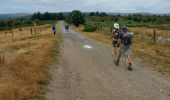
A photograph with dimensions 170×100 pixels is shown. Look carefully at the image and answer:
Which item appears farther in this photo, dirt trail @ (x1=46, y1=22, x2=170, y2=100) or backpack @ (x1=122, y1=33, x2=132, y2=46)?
backpack @ (x1=122, y1=33, x2=132, y2=46)

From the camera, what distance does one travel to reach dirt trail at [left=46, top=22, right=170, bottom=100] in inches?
342

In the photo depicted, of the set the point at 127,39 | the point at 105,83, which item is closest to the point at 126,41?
the point at 127,39

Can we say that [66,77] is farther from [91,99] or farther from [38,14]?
[38,14]

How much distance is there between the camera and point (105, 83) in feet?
33.8

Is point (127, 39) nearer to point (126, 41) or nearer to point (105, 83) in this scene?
point (126, 41)

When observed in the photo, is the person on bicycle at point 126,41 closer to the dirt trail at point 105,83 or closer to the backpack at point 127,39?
the backpack at point 127,39

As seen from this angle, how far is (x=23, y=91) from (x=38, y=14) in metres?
194

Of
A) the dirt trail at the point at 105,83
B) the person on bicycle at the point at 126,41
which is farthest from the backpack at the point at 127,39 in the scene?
the dirt trail at the point at 105,83

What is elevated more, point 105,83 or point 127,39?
point 127,39

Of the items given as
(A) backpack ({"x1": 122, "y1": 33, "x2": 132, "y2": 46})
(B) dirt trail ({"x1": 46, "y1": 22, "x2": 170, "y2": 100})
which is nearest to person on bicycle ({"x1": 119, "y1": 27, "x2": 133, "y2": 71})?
(A) backpack ({"x1": 122, "y1": 33, "x2": 132, "y2": 46})

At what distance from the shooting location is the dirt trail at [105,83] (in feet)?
28.5

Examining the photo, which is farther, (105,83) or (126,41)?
(126,41)

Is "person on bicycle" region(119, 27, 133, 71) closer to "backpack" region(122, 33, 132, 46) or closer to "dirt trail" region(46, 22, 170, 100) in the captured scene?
"backpack" region(122, 33, 132, 46)

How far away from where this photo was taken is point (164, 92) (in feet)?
30.5
